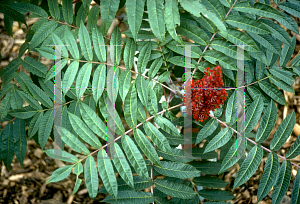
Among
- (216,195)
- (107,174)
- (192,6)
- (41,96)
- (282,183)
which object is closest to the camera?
(192,6)

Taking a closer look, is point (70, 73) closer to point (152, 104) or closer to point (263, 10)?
point (152, 104)

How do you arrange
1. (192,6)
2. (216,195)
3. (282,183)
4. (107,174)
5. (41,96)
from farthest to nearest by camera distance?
(216,195) < (41,96) < (282,183) < (107,174) < (192,6)

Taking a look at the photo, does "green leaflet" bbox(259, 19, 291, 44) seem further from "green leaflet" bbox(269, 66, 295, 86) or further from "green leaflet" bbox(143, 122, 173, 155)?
"green leaflet" bbox(143, 122, 173, 155)

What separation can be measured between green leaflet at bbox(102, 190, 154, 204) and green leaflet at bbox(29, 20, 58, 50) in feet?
2.67

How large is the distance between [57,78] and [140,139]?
0.52 metres

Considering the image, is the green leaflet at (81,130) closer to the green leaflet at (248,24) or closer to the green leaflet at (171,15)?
the green leaflet at (171,15)

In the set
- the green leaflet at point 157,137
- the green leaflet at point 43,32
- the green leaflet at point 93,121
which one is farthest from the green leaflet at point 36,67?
the green leaflet at point 157,137

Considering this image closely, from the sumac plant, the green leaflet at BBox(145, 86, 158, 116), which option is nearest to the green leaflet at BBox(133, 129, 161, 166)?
the sumac plant

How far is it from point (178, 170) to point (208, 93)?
39cm

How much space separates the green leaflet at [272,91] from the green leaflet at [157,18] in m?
0.66

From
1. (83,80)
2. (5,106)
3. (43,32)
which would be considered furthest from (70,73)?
(5,106)

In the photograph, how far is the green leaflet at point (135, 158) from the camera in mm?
970

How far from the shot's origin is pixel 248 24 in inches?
39.9

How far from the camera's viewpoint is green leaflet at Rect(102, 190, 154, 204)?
1.08 metres
